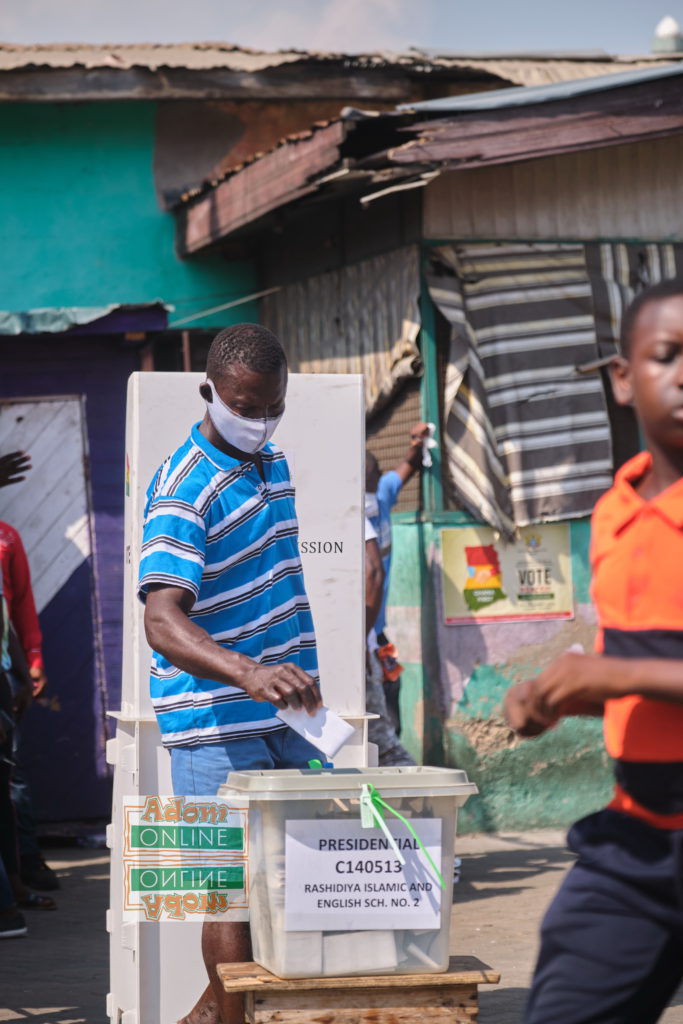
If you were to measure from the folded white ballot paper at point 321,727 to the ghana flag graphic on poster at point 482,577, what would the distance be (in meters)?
5.49

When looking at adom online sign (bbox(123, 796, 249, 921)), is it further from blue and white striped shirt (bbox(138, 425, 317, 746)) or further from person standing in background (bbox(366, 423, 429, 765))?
person standing in background (bbox(366, 423, 429, 765))

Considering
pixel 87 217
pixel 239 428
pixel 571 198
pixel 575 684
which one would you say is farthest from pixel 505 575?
pixel 575 684

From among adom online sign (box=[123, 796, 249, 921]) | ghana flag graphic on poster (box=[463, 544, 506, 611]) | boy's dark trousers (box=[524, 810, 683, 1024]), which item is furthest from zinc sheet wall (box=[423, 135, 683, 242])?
boy's dark trousers (box=[524, 810, 683, 1024])

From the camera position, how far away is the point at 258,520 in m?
4.33

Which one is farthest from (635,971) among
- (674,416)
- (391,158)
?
(391,158)

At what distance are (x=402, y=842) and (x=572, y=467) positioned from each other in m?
5.56

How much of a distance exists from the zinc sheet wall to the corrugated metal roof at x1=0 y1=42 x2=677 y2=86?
47.5 inches

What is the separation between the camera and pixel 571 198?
Result: 9.45 meters

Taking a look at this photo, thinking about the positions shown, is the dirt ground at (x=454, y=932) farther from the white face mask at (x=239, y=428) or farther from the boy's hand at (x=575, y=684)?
the boy's hand at (x=575, y=684)

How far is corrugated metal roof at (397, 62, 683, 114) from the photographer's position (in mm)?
8258

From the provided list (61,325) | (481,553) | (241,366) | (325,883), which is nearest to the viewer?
(325,883)

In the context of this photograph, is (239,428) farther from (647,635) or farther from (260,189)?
(260,189)

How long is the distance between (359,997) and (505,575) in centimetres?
544

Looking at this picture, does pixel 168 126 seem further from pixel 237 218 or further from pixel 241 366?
pixel 241 366
